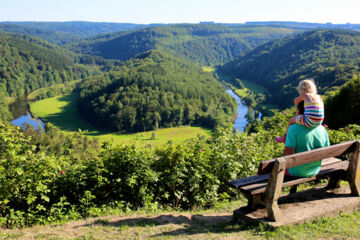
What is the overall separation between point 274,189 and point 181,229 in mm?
1901

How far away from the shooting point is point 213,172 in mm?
7445

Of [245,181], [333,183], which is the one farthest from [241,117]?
[245,181]

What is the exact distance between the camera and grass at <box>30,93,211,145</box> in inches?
3506

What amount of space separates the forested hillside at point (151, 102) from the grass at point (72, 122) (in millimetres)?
4644

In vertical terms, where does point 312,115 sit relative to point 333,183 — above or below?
above

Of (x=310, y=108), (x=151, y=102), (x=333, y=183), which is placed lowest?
(x=151, y=102)

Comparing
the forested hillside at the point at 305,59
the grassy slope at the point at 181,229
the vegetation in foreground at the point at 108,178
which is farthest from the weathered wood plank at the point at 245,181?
the forested hillside at the point at 305,59

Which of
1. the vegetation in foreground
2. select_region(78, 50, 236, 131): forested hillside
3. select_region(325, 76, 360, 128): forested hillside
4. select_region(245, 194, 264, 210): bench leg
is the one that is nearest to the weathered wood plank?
select_region(245, 194, 264, 210): bench leg

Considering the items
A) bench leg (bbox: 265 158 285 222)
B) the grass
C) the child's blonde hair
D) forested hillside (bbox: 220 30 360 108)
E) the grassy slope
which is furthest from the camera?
forested hillside (bbox: 220 30 360 108)

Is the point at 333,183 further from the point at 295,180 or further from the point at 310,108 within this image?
the point at 310,108

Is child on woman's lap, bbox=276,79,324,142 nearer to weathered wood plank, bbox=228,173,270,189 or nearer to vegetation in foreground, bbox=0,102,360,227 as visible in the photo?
weathered wood plank, bbox=228,173,270,189

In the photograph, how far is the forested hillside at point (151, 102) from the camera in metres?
103

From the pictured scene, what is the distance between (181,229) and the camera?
5.26 metres

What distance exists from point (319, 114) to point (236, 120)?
4073 inches
